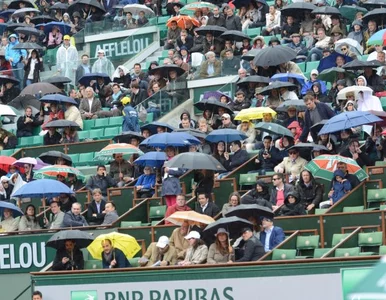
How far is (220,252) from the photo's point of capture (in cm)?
1650

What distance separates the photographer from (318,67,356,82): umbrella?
21.0 meters

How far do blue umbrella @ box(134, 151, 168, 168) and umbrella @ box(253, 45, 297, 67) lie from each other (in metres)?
3.03

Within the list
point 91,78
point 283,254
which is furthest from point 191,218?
point 91,78

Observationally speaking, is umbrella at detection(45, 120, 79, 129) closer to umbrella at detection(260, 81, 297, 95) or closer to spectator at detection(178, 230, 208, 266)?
umbrella at detection(260, 81, 297, 95)

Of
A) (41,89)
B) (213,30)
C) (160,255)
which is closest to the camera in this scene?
(160,255)

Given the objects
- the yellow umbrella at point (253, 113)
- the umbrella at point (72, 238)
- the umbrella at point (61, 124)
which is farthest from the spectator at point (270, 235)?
the umbrella at point (61, 124)

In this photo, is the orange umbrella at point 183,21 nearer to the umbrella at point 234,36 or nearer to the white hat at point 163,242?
the umbrella at point 234,36

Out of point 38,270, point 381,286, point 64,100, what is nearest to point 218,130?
point 38,270

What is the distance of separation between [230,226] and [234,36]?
29.5 ft

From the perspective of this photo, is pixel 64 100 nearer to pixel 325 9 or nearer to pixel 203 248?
pixel 325 9

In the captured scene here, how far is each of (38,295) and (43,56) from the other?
1211 centimetres

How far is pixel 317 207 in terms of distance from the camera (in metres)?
17.6

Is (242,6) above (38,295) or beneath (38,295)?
above

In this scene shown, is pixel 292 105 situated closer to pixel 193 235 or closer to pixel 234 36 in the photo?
pixel 193 235
